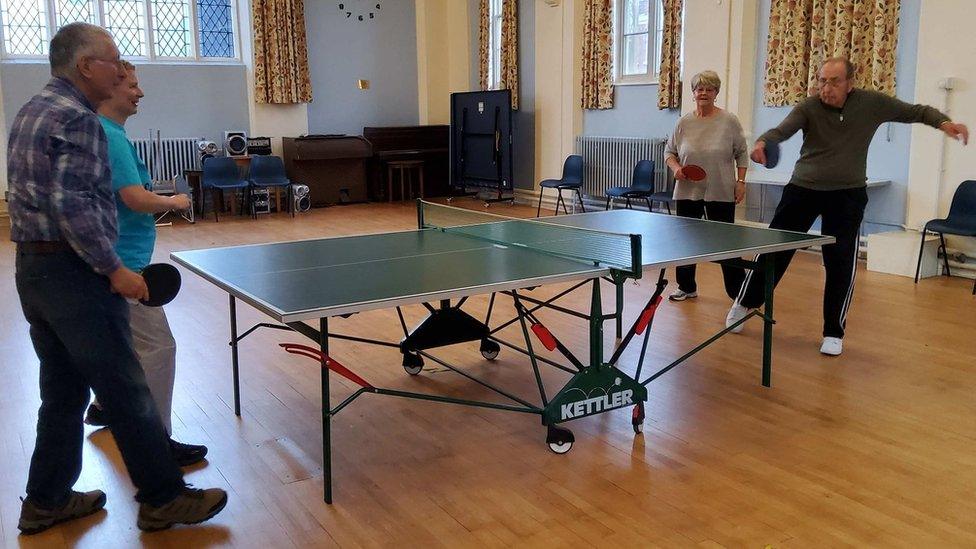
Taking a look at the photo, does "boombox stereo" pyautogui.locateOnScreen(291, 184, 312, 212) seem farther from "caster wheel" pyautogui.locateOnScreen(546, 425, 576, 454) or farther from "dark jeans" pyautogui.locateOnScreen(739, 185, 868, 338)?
"caster wheel" pyautogui.locateOnScreen(546, 425, 576, 454)

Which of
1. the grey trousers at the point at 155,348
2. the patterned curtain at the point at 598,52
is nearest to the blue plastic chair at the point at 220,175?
the patterned curtain at the point at 598,52

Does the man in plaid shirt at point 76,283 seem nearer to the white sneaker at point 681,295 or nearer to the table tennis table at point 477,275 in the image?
the table tennis table at point 477,275

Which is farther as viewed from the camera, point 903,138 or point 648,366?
point 903,138

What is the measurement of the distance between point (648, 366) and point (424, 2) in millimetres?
9086

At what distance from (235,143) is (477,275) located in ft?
27.4

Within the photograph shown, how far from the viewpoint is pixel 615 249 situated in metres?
3.31

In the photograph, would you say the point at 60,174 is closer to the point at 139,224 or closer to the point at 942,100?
the point at 139,224

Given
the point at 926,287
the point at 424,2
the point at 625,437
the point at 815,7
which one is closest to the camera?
the point at 625,437

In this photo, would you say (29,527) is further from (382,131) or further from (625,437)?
(382,131)

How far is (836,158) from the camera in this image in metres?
4.09

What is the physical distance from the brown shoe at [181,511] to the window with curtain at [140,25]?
28.2 ft

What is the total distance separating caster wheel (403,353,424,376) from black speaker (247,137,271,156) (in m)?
7.36

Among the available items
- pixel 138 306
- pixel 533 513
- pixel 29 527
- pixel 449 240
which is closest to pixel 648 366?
pixel 449 240

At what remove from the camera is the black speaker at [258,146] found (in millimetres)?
10625
